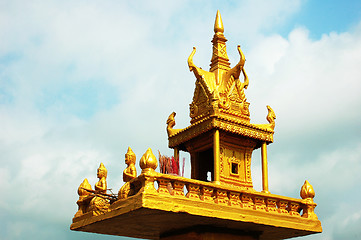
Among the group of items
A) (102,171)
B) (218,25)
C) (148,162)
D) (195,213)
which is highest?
(218,25)

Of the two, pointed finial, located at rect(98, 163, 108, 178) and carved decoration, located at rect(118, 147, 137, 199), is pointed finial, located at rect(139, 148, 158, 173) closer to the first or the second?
carved decoration, located at rect(118, 147, 137, 199)

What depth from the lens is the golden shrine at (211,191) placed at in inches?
A: 549

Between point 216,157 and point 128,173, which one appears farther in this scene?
point 216,157

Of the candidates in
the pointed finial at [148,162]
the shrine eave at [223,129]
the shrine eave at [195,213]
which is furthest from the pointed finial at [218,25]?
the pointed finial at [148,162]

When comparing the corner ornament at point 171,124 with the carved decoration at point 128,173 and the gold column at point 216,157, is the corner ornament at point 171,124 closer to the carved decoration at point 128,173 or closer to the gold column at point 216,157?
the gold column at point 216,157

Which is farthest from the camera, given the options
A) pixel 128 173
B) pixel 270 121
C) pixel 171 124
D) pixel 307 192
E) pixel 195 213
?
pixel 171 124

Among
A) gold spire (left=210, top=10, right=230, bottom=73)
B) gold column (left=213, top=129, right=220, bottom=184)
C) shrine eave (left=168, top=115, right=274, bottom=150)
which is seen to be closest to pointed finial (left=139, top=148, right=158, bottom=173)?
gold column (left=213, top=129, right=220, bottom=184)

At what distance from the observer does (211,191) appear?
48.7ft

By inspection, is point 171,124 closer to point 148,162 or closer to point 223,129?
point 223,129

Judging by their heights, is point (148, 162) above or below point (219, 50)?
below

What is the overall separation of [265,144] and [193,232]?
4.35m

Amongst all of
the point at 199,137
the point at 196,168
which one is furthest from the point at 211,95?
the point at 196,168

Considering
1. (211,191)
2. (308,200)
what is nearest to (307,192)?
(308,200)

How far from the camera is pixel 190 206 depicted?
13977 millimetres
